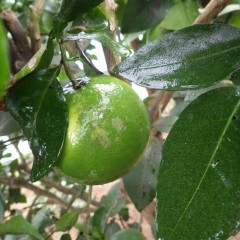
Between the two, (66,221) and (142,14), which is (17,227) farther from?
(142,14)

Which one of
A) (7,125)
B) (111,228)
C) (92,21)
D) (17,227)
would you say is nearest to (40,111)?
(92,21)

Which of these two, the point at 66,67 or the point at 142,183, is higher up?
the point at 66,67

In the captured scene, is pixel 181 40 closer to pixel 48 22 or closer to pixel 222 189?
pixel 222 189

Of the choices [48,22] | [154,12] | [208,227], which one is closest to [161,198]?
[208,227]

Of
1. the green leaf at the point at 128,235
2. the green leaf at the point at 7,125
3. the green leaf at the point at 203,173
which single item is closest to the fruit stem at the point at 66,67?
the green leaf at the point at 203,173

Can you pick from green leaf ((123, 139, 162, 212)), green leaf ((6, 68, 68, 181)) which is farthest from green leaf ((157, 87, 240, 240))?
green leaf ((123, 139, 162, 212))

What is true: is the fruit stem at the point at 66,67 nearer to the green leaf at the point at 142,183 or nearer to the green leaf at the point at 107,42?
the green leaf at the point at 107,42
